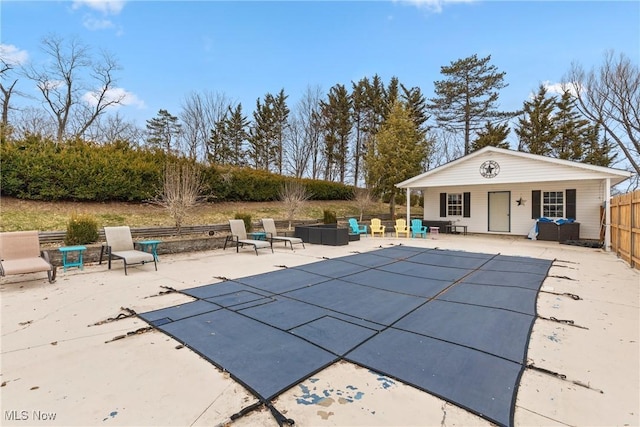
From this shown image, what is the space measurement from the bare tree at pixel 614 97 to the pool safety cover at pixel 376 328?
21.0 meters

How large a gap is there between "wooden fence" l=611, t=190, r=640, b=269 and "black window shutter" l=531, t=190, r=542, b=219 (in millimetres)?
3694

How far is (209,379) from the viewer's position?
95.3 inches

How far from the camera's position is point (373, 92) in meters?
26.7

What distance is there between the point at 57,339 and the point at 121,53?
2402cm

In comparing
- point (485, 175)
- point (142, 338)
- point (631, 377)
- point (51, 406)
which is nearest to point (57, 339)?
point (142, 338)

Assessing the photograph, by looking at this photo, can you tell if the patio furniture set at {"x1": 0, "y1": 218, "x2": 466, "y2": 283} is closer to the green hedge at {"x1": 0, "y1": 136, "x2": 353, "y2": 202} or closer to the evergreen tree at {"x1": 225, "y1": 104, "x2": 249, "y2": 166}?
the green hedge at {"x1": 0, "y1": 136, "x2": 353, "y2": 202}

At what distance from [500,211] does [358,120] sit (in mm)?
16017

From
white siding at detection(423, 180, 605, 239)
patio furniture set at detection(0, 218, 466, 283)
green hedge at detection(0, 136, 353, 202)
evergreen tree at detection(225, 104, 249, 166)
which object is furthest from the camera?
evergreen tree at detection(225, 104, 249, 166)

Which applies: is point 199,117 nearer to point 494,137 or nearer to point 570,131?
point 494,137

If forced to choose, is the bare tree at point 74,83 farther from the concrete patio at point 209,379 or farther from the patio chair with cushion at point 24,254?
the concrete patio at point 209,379

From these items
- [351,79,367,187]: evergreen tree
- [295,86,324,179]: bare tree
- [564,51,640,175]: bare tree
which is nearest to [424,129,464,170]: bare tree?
[351,79,367,187]: evergreen tree

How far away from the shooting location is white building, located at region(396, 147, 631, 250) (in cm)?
1133

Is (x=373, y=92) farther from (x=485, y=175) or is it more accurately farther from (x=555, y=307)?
(x=555, y=307)

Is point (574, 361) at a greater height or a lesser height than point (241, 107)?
lesser
